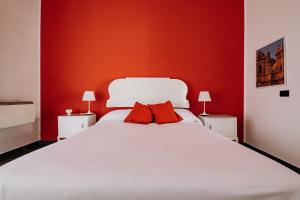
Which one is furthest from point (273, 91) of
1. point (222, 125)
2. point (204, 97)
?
point (204, 97)

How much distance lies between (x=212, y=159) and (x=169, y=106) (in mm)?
1749

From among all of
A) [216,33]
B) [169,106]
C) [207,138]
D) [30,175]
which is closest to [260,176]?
[207,138]

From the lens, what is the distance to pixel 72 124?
306 centimetres

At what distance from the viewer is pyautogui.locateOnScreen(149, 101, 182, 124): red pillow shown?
2.67 metres

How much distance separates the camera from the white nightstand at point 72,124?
120 inches

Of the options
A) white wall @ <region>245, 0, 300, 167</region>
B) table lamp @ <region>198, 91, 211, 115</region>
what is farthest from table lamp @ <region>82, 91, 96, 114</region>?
white wall @ <region>245, 0, 300, 167</region>

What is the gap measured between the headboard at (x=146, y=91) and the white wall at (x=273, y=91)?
1.07m

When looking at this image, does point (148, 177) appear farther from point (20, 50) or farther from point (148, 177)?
point (20, 50)

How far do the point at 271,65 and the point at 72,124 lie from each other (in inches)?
113

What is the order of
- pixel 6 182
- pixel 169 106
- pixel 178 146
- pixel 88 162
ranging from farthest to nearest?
pixel 169 106
pixel 178 146
pixel 88 162
pixel 6 182

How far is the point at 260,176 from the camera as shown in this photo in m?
0.93

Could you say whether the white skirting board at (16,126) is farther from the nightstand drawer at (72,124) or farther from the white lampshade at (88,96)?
the white lampshade at (88,96)

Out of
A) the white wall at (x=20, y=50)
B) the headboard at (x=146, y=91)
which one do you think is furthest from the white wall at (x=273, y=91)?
Result: the white wall at (x=20, y=50)

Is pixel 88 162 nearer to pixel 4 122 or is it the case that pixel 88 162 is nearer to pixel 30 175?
pixel 30 175
